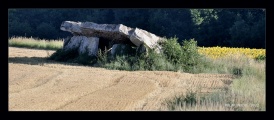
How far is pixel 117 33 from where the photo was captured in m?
17.3

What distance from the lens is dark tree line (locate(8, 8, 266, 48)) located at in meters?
33.8

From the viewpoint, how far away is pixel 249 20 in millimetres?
36094

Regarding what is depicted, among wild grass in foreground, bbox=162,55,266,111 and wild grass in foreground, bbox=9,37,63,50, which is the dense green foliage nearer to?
wild grass in foreground, bbox=162,55,266,111

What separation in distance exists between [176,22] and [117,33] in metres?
24.8

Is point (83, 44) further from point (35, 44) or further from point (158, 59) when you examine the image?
point (35, 44)

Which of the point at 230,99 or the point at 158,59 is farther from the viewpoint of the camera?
the point at 158,59

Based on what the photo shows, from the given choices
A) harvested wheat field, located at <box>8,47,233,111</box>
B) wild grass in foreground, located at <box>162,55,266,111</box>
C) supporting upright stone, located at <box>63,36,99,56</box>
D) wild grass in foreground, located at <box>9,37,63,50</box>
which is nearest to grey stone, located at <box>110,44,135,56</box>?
supporting upright stone, located at <box>63,36,99,56</box>

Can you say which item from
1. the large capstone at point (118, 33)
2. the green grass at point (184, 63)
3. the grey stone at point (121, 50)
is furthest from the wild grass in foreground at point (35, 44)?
the grey stone at point (121, 50)

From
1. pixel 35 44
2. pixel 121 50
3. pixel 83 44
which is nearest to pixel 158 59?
pixel 121 50

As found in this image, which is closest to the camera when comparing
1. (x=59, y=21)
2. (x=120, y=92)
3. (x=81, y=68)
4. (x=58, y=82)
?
(x=120, y=92)

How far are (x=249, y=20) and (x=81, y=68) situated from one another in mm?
22778
